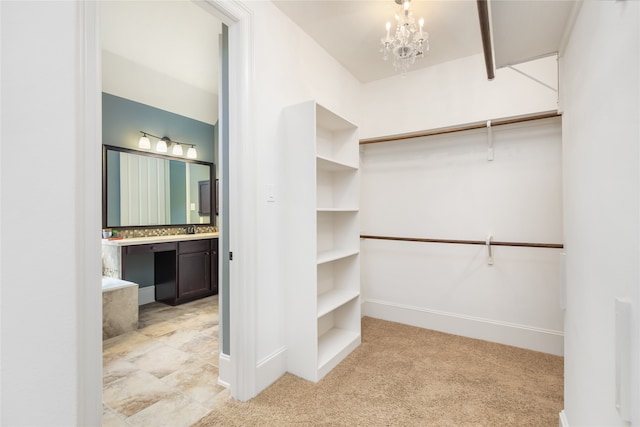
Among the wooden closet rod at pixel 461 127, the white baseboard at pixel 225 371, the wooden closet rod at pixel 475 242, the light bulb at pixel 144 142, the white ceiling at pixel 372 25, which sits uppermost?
the white ceiling at pixel 372 25

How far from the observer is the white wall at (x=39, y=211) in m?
0.74

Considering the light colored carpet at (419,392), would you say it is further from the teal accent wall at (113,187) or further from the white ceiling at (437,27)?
the teal accent wall at (113,187)

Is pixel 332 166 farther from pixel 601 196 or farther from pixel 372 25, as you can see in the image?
pixel 601 196

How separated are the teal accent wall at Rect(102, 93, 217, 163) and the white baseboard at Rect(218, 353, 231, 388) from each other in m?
2.84

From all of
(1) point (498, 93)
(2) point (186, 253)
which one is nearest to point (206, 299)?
(2) point (186, 253)

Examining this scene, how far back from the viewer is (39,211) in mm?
808

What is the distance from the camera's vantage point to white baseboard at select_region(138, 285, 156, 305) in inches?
144

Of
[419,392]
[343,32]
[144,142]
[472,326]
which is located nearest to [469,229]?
[472,326]

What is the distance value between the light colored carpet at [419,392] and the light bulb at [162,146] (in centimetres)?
327

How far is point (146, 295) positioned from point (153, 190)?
4.36ft

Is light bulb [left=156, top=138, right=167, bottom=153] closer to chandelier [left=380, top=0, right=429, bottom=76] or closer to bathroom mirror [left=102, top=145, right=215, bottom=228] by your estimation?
bathroom mirror [left=102, top=145, right=215, bottom=228]

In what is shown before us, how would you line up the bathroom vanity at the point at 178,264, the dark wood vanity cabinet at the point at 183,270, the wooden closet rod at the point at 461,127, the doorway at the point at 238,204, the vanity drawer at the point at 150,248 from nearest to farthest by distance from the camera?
the doorway at the point at 238,204
the wooden closet rod at the point at 461,127
the vanity drawer at the point at 150,248
the bathroom vanity at the point at 178,264
the dark wood vanity cabinet at the point at 183,270

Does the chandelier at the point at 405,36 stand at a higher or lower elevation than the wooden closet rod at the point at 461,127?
higher

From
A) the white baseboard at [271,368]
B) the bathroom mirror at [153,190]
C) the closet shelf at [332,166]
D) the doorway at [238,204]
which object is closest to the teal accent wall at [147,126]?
the bathroom mirror at [153,190]
